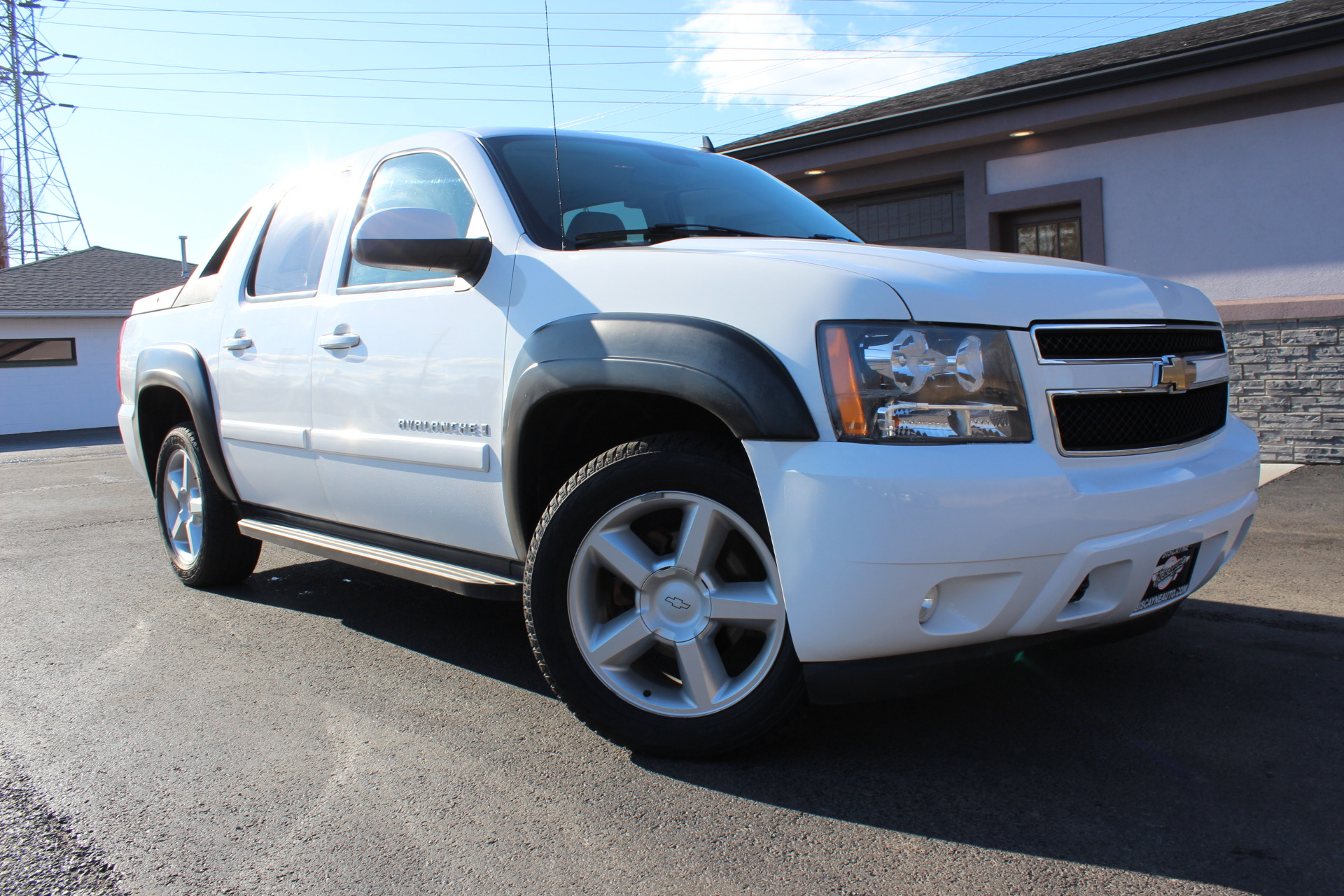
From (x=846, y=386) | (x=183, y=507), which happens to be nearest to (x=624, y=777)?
(x=846, y=386)

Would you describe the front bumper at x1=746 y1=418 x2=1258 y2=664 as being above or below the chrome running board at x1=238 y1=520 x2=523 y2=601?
above

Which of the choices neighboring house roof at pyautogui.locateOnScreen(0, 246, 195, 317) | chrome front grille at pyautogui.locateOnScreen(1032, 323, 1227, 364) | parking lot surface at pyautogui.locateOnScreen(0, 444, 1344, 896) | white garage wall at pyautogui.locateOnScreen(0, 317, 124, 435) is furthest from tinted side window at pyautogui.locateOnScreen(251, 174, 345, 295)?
white garage wall at pyautogui.locateOnScreen(0, 317, 124, 435)

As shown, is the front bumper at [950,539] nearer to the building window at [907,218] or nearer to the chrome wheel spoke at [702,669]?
the chrome wheel spoke at [702,669]

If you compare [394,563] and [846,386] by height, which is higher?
[846,386]

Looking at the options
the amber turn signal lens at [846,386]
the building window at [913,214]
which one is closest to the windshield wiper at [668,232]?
the amber turn signal lens at [846,386]

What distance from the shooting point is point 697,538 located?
257 cm

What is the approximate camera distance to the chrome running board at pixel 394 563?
305cm

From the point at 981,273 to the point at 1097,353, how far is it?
1.17 ft

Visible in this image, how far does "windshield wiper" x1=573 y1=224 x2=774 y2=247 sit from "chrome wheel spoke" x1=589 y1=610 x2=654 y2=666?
3.64 feet

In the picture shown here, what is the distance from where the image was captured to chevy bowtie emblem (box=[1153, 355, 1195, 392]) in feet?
8.41

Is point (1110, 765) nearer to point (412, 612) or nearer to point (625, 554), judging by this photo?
point (625, 554)

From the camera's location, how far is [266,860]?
88.7 inches

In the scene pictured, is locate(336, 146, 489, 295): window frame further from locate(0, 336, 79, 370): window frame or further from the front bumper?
locate(0, 336, 79, 370): window frame

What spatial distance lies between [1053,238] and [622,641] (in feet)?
27.2
